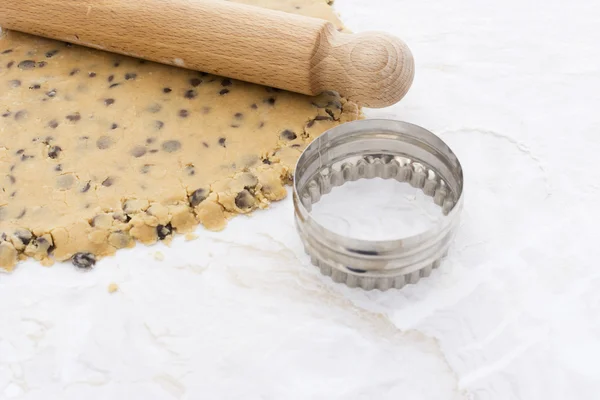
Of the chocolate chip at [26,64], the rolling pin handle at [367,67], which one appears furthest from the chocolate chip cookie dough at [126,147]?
the rolling pin handle at [367,67]

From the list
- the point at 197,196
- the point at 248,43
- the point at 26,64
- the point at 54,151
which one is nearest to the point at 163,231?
the point at 197,196

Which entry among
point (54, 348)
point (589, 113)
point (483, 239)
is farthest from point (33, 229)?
point (589, 113)

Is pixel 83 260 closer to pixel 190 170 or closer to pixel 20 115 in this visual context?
pixel 190 170

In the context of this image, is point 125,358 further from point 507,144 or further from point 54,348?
point 507,144

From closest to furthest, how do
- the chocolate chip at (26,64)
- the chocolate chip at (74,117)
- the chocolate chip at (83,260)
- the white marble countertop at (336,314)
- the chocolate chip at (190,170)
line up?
1. the white marble countertop at (336,314)
2. the chocolate chip at (83,260)
3. the chocolate chip at (190,170)
4. the chocolate chip at (74,117)
5. the chocolate chip at (26,64)

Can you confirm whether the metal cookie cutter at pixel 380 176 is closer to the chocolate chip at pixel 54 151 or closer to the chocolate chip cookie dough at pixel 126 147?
the chocolate chip cookie dough at pixel 126 147
